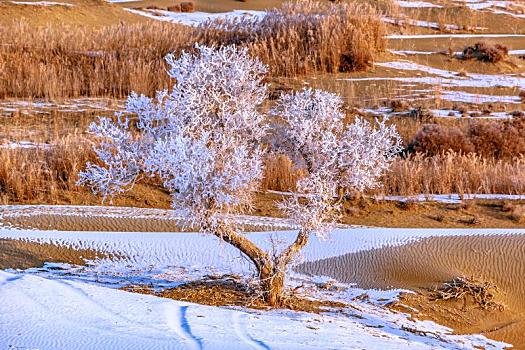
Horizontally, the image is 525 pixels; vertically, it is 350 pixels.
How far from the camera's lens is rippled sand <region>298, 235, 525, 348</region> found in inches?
364

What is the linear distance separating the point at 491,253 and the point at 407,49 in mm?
16602

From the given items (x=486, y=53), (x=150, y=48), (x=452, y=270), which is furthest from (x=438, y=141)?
(x=486, y=53)

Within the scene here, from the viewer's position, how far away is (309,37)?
77.4 feet

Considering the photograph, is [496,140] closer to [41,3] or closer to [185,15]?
[41,3]

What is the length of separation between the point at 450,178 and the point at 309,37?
9.79m

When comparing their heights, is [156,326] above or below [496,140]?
above

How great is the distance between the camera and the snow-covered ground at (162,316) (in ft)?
20.9

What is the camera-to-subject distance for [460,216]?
13328mm

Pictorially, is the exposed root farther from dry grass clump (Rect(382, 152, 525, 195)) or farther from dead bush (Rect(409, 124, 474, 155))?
dead bush (Rect(409, 124, 474, 155))

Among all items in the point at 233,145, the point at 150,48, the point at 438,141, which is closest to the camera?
the point at 233,145

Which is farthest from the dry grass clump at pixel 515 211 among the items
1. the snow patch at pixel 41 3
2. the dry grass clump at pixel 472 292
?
the snow patch at pixel 41 3

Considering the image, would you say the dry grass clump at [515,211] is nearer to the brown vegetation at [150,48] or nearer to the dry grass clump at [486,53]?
the brown vegetation at [150,48]

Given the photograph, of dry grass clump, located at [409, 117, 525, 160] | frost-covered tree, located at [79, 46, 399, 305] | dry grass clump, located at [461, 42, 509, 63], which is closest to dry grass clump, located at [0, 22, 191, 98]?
dry grass clump, located at [409, 117, 525, 160]

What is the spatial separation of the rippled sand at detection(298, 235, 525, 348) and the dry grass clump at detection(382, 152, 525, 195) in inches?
115
